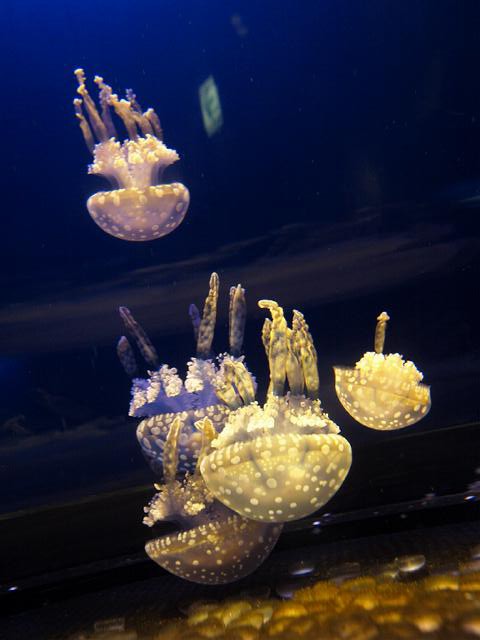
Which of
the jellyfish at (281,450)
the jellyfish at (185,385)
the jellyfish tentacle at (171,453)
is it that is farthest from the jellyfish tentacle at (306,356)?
the jellyfish tentacle at (171,453)

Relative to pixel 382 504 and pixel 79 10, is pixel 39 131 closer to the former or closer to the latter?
pixel 79 10

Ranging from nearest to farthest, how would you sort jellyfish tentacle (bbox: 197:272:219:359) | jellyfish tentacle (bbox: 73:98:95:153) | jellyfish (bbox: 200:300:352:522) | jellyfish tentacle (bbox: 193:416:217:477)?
jellyfish (bbox: 200:300:352:522), jellyfish tentacle (bbox: 193:416:217:477), jellyfish tentacle (bbox: 73:98:95:153), jellyfish tentacle (bbox: 197:272:219:359)

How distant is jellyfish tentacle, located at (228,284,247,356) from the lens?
9.34 ft

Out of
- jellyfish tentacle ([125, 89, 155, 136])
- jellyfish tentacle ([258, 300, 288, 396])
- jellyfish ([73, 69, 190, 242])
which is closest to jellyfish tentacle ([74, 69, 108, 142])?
jellyfish ([73, 69, 190, 242])

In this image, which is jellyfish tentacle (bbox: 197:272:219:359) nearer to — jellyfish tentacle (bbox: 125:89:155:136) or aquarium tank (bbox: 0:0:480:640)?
aquarium tank (bbox: 0:0:480:640)

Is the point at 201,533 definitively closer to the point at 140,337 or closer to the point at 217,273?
the point at 140,337

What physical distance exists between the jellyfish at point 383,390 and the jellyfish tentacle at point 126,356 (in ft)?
3.31

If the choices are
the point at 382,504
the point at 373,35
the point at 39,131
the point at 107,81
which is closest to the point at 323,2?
the point at 373,35

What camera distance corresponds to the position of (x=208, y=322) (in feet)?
9.29

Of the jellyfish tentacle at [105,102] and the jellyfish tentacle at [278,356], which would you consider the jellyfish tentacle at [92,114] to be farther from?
the jellyfish tentacle at [278,356]

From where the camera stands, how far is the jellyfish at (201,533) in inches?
94.0

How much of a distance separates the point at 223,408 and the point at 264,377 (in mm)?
340

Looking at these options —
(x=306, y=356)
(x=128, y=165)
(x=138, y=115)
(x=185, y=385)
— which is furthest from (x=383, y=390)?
(x=138, y=115)

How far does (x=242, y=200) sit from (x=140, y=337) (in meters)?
0.84
